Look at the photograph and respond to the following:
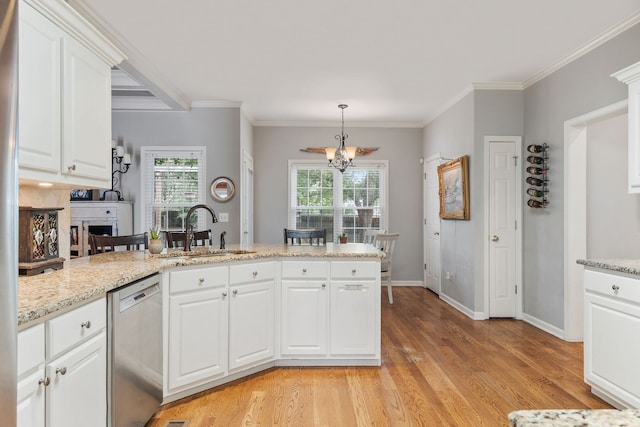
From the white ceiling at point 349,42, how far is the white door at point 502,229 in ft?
2.78

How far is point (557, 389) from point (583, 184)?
201 centimetres

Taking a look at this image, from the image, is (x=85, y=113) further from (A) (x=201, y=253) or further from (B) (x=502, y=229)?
(B) (x=502, y=229)

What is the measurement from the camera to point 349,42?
3.49 metres

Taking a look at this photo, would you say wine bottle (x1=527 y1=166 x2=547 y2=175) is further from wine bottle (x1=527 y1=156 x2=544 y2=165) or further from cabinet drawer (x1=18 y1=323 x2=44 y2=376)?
cabinet drawer (x1=18 y1=323 x2=44 y2=376)

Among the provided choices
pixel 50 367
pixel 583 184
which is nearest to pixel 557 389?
pixel 583 184

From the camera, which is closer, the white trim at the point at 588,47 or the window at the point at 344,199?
the white trim at the point at 588,47

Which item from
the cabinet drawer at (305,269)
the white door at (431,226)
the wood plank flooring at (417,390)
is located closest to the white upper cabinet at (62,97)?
the cabinet drawer at (305,269)

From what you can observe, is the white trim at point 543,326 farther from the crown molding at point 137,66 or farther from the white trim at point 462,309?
the crown molding at point 137,66

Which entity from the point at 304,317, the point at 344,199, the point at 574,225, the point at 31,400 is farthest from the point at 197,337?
the point at 344,199

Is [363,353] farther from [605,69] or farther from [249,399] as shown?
[605,69]

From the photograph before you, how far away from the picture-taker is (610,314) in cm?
238

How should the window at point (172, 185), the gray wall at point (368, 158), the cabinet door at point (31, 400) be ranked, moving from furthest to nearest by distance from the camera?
1. the gray wall at point (368, 158)
2. the window at point (172, 185)
3. the cabinet door at point (31, 400)

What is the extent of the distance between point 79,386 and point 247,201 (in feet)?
15.3

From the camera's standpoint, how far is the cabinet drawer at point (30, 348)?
1226 mm
